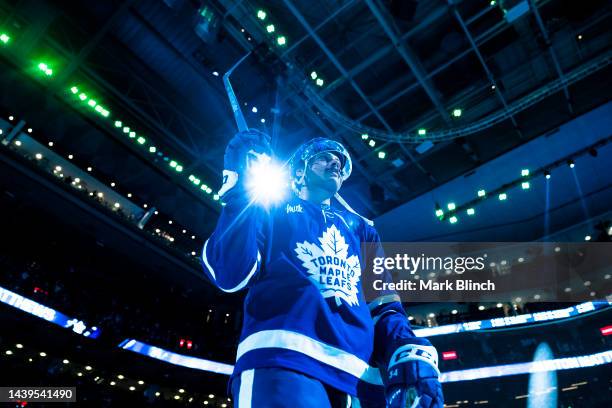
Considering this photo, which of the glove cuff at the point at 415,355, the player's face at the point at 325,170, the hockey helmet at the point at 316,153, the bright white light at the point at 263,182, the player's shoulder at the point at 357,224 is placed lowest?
the glove cuff at the point at 415,355

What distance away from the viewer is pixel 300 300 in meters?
1.32

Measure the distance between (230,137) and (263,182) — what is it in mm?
12149

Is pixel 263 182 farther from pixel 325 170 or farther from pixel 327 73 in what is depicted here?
pixel 327 73

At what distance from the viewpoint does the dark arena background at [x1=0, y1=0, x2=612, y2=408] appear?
10484 millimetres

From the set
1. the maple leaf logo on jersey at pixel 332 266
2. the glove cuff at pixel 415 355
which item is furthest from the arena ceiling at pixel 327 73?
the glove cuff at pixel 415 355

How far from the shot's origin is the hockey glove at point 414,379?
46.8 inches

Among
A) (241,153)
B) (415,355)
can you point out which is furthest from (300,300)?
(241,153)

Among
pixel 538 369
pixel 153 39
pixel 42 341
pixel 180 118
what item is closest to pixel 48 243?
pixel 42 341

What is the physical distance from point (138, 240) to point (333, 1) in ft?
33.8

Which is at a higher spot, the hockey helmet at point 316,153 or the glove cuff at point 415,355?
the hockey helmet at point 316,153

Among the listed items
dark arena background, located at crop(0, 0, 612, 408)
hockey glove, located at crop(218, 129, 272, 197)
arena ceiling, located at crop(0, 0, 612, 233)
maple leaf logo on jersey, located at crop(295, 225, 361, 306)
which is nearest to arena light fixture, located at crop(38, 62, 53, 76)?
dark arena background, located at crop(0, 0, 612, 408)

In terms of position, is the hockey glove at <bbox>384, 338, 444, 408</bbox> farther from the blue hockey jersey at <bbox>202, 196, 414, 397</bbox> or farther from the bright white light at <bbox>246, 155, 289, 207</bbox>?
the bright white light at <bbox>246, 155, 289, 207</bbox>

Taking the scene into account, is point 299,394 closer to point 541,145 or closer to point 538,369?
point 541,145

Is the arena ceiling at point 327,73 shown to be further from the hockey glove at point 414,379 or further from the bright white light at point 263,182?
the hockey glove at point 414,379
